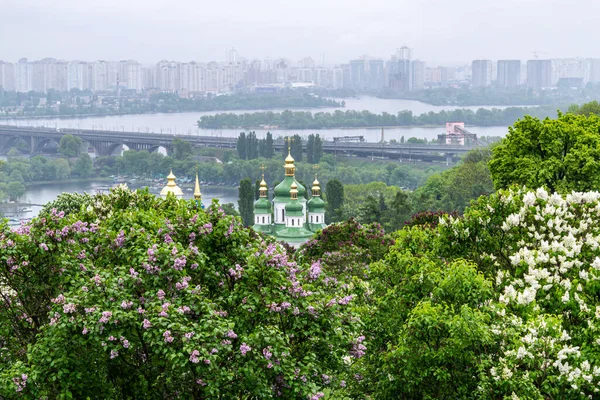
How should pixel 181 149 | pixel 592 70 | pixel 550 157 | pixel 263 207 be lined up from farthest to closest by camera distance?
pixel 592 70 → pixel 181 149 → pixel 263 207 → pixel 550 157

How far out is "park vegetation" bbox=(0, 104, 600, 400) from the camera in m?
5.67

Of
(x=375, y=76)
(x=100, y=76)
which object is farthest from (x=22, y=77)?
(x=375, y=76)

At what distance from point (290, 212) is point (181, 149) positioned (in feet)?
123

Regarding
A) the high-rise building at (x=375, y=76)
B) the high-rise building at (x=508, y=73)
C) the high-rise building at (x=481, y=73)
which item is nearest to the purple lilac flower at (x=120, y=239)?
the high-rise building at (x=508, y=73)

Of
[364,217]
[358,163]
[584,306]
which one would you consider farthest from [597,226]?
[358,163]

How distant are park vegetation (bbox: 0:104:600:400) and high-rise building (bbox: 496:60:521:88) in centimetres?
12644

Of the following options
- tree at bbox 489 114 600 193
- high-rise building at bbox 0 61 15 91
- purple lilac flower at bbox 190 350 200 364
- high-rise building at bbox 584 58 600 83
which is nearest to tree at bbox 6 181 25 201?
tree at bbox 489 114 600 193

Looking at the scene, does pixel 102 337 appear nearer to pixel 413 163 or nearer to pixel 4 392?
pixel 4 392

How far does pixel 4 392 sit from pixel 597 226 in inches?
155

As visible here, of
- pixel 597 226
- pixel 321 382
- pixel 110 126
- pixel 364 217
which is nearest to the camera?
pixel 321 382

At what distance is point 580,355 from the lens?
228 inches

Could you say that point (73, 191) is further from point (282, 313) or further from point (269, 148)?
point (282, 313)

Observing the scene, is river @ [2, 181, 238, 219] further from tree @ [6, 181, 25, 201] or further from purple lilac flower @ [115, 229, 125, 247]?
purple lilac flower @ [115, 229, 125, 247]

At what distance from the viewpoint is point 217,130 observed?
9094cm
